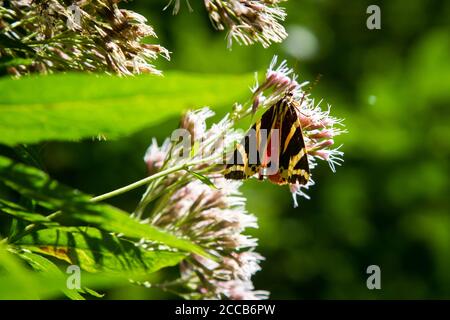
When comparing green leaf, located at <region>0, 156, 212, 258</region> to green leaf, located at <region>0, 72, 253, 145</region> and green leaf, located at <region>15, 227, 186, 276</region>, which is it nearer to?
green leaf, located at <region>0, 72, 253, 145</region>

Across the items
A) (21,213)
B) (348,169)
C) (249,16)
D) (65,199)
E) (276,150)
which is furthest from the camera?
(348,169)

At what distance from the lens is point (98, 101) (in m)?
0.67

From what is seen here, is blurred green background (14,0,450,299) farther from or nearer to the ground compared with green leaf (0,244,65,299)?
farther from the ground

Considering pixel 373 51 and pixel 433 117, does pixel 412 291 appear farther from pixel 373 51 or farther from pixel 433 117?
pixel 373 51

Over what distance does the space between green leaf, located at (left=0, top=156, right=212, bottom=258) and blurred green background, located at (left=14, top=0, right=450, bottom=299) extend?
2477mm

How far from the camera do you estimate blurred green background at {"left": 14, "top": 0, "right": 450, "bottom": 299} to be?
3494 mm

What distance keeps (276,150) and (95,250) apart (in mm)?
407

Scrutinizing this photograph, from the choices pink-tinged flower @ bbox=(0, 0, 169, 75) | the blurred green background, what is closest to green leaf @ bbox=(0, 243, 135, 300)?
pink-tinged flower @ bbox=(0, 0, 169, 75)

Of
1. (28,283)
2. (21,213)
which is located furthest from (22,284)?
(21,213)

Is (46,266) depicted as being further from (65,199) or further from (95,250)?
(65,199)

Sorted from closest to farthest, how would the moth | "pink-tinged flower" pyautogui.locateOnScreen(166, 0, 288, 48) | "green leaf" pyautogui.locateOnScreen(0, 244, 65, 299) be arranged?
"green leaf" pyautogui.locateOnScreen(0, 244, 65, 299) → "pink-tinged flower" pyautogui.locateOnScreen(166, 0, 288, 48) → the moth

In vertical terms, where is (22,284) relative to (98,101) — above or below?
below

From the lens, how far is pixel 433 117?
12.0ft

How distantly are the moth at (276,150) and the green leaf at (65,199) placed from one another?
530 millimetres
